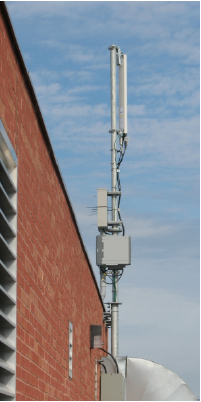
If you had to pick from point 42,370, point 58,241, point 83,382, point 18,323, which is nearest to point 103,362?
point 83,382

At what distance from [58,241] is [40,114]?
1.81 m

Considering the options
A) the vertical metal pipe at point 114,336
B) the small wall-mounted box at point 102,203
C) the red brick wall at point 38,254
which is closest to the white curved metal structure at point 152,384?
the vertical metal pipe at point 114,336

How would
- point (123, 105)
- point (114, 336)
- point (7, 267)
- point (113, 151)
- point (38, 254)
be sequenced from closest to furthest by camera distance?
1. point (7, 267)
2. point (38, 254)
3. point (114, 336)
4. point (113, 151)
5. point (123, 105)

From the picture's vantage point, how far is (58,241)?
693 centimetres

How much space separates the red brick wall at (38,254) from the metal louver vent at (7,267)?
165 mm

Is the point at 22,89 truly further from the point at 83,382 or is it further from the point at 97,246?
the point at 97,246

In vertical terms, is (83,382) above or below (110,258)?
below

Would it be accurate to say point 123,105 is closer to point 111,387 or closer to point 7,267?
point 111,387

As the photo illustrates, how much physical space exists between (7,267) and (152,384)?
554 inches

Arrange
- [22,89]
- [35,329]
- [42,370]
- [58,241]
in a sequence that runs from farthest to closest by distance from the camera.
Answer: [58,241] < [42,370] < [35,329] < [22,89]

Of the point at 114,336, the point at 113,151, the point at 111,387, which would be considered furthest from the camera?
the point at 113,151

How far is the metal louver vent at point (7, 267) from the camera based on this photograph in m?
3.97

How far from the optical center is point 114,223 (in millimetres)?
19016

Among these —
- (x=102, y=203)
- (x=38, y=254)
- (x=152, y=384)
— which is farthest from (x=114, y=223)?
(x=38, y=254)
